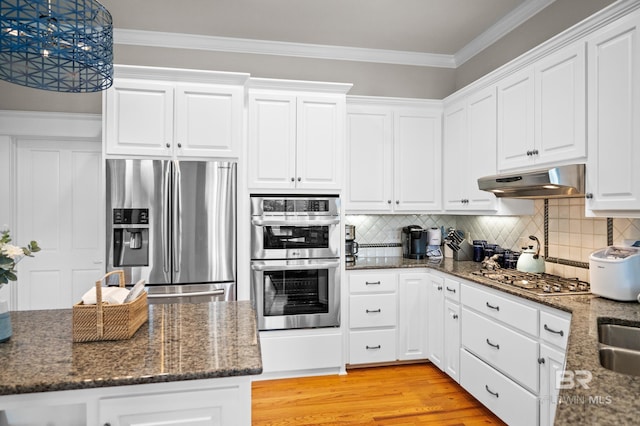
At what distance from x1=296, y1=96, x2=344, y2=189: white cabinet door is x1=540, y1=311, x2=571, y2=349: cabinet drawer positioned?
1.84m

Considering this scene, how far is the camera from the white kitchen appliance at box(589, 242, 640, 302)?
2047 mm

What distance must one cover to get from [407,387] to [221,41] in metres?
3.41

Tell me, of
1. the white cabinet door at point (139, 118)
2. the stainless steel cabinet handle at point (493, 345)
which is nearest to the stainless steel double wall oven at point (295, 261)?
the white cabinet door at point (139, 118)

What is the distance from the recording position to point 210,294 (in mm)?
3096

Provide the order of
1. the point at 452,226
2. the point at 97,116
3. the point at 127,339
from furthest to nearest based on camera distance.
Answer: the point at 452,226, the point at 97,116, the point at 127,339

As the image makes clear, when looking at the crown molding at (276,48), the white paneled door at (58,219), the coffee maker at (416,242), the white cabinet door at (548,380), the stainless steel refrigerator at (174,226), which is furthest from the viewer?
the coffee maker at (416,242)

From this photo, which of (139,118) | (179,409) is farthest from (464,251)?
(179,409)

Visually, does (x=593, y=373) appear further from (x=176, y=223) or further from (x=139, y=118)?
(x=139, y=118)

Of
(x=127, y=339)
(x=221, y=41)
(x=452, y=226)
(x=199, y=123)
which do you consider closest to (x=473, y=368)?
(x=452, y=226)

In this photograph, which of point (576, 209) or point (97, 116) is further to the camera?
point (97, 116)

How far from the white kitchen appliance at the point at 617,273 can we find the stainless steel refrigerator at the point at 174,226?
237 cm

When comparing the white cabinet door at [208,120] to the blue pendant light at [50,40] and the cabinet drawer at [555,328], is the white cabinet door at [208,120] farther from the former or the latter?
the cabinet drawer at [555,328]

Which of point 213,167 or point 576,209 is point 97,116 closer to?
point 213,167

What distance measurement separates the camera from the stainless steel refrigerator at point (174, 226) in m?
2.99
